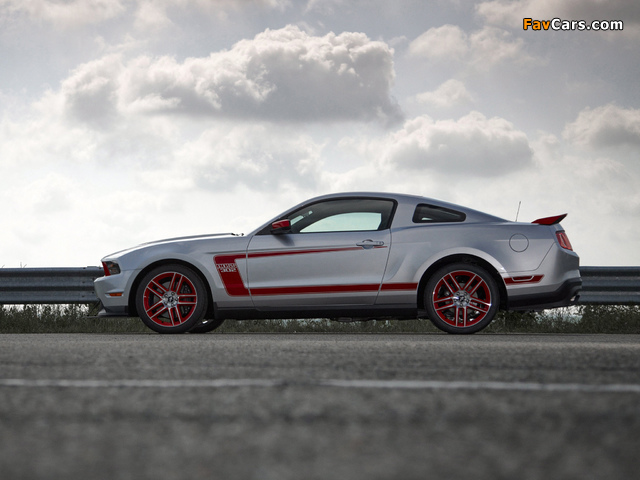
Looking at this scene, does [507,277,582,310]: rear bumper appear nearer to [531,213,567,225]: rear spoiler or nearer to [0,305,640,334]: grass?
[531,213,567,225]: rear spoiler

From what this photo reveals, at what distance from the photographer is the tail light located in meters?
8.42

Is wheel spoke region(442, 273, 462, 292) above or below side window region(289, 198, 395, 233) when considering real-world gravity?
below

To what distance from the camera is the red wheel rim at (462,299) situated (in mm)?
8273

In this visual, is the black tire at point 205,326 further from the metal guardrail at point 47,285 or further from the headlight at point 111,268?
the metal guardrail at point 47,285

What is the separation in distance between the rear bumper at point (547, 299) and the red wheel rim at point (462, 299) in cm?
29

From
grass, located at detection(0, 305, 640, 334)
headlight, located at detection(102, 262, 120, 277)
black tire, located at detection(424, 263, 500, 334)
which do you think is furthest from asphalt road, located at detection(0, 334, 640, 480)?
grass, located at detection(0, 305, 640, 334)

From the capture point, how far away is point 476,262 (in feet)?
27.8

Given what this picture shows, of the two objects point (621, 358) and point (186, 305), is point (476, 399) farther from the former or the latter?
point (186, 305)

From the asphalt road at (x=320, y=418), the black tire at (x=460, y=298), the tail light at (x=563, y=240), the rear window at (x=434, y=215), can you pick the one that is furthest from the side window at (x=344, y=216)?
the asphalt road at (x=320, y=418)

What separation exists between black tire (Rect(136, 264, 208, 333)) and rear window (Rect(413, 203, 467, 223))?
2292 mm

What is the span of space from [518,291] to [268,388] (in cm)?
539

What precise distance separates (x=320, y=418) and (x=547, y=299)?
6.10 m

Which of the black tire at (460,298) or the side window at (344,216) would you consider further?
the side window at (344,216)

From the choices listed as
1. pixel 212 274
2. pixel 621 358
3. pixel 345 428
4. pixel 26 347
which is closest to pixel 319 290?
→ pixel 212 274
